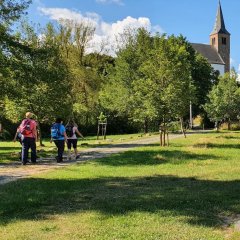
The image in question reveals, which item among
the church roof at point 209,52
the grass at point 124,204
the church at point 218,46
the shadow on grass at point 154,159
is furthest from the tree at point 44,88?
the church at point 218,46

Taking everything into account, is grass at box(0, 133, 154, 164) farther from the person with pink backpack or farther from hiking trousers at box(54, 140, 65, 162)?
hiking trousers at box(54, 140, 65, 162)

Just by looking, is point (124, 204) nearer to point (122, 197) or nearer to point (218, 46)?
point (122, 197)

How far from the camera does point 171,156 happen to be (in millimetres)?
18188

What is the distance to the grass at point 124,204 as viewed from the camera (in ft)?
22.2

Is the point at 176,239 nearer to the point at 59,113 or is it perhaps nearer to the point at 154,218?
the point at 154,218

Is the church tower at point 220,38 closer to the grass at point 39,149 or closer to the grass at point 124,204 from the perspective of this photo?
the grass at point 39,149

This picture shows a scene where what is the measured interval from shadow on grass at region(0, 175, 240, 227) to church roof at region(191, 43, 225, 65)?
396 ft

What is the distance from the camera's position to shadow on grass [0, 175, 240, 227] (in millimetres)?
8008

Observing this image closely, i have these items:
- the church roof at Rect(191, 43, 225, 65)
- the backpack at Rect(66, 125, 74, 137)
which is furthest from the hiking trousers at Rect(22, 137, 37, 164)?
the church roof at Rect(191, 43, 225, 65)

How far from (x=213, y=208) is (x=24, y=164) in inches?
395

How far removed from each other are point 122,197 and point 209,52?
128713 mm

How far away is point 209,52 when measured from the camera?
134 metres

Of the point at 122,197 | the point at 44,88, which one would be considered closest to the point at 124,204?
the point at 122,197

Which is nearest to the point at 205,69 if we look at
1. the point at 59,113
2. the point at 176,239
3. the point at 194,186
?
the point at 59,113
